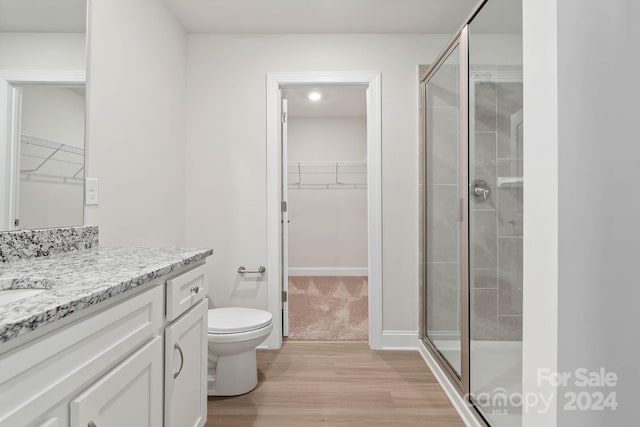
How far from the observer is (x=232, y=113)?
8.27 feet

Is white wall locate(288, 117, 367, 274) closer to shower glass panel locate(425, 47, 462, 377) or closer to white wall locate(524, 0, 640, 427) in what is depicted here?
shower glass panel locate(425, 47, 462, 377)

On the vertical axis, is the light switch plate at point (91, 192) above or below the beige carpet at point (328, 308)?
above

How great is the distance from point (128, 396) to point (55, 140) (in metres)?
1.10

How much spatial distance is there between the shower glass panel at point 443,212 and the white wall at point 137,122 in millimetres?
1863

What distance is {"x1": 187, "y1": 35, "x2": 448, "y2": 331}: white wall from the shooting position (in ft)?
8.22

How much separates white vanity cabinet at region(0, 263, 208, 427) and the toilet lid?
0.38m

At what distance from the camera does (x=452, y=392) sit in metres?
1.81

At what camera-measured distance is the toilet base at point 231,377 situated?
1860mm

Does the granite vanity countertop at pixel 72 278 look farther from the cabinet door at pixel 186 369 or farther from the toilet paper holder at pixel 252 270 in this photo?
the toilet paper holder at pixel 252 270

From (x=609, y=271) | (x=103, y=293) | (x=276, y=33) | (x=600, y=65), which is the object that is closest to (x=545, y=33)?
(x=600, y=65)

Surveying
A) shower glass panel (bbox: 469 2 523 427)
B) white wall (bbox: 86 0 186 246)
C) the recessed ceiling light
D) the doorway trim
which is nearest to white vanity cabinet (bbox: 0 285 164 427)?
white wall (bbox: 86 0 186 246)

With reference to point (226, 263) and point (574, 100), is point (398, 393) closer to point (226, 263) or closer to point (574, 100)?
point (226, 263)

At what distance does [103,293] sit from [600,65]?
1.43 m

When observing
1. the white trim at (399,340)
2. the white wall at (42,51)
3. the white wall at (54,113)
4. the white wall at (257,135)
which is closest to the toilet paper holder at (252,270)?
the white wall at (257,135)
